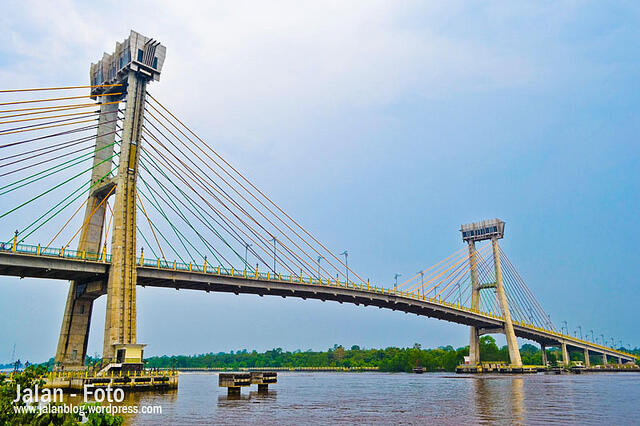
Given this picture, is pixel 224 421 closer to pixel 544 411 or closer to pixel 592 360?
pixel 544 411

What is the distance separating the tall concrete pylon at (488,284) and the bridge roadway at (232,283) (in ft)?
6.42

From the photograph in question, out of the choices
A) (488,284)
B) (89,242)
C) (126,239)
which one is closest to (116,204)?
(126,239)

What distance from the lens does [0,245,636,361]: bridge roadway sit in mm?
43750

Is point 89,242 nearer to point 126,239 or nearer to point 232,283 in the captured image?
point 126,239

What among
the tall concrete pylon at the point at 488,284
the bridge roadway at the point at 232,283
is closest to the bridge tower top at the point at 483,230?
the tall concrete pylon at the point at 488,284

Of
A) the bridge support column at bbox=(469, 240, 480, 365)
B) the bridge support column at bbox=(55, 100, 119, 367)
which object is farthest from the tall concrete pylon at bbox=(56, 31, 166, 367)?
the bridge support column at bbox=(469, 240, 480, 365)

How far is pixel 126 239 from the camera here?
47.1 m

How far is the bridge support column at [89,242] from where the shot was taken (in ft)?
156

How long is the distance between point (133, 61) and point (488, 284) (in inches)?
3074

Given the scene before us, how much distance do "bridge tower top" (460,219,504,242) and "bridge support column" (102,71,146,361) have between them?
77.3 metres

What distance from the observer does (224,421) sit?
27359 millimetres

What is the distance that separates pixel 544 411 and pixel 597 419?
3.84 metres


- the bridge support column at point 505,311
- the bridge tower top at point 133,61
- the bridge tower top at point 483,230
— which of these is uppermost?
the bridge tower top at point 133,61

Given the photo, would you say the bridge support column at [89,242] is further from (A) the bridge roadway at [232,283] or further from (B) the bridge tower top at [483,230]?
(B) the bridge tower top at [483,230]
